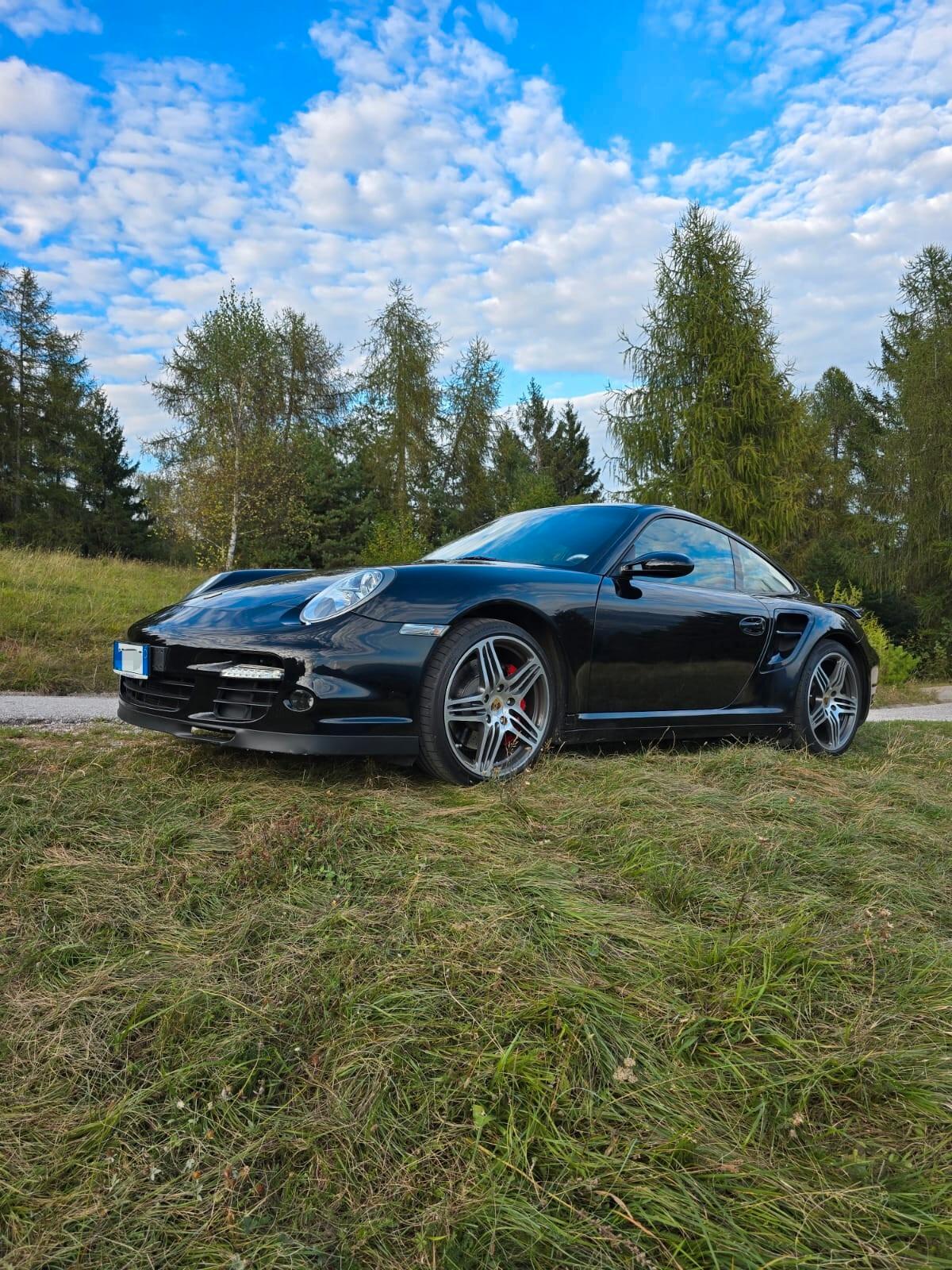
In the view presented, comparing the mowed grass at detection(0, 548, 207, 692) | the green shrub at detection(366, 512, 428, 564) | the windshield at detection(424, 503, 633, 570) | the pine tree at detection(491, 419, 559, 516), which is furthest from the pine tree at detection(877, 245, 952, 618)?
the windshield at detection(424, 503, 633, 570)

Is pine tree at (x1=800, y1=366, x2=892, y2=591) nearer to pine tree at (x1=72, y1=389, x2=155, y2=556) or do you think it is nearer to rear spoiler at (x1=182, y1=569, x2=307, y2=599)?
rear spoiler at (x1=182, y1=569, x2=307, y2=599)

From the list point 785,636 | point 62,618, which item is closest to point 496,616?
point 785,636

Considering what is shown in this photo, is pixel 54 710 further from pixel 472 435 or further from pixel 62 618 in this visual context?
pixel 472 435

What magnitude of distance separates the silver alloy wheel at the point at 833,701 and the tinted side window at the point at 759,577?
0.48 meters

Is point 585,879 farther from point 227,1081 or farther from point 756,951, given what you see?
point 227,1081

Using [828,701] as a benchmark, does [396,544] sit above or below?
above

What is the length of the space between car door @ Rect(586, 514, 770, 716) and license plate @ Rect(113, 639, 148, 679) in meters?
1.81

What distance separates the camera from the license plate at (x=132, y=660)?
3.24 m

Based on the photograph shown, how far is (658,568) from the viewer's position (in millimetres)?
3828

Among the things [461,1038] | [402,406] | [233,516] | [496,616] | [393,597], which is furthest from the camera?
[402,406]

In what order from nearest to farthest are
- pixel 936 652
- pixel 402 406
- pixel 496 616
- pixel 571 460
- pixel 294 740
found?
1. pixel 294 740
2. pixel 496 616
3. pixel 936 652
4. pixel 402 406
5. pixel 571 460

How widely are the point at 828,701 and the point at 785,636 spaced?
563 millimetres

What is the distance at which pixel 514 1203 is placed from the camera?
1235mm

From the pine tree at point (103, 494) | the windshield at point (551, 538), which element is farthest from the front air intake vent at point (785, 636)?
the pine tree at point (103, 494)
